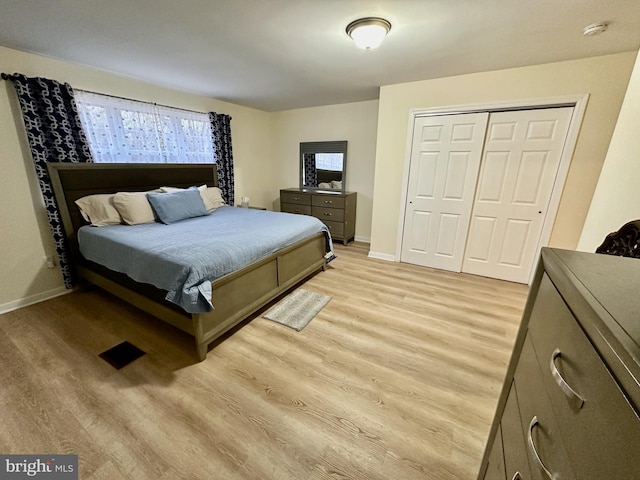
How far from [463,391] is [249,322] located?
1709 mm

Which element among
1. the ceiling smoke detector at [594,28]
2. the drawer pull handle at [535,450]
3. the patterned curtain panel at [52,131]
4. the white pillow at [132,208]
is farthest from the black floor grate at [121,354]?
the ceiling smoke detector at [594,28]

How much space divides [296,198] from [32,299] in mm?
3498

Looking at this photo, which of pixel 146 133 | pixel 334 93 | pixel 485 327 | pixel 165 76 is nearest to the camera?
pixel 485 327

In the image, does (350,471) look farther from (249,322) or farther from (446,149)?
(446,149)

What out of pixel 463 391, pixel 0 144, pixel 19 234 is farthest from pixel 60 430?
pixel 0 144

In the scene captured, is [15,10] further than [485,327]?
No

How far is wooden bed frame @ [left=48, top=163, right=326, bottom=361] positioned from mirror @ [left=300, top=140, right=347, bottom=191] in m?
1.82

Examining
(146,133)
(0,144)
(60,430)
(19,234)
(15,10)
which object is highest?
(15,10)

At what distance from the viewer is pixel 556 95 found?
99.7 inches

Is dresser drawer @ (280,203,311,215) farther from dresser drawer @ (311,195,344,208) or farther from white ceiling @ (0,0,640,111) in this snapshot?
white ceiling @ (0,0,640,111)

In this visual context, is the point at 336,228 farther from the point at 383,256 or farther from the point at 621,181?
the point at 621,181

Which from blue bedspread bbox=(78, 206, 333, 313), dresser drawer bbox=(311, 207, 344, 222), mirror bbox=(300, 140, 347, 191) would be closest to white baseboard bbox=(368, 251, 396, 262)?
dresser drawer bbox=(311, 207, 344, 222)

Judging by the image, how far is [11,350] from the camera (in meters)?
1.91

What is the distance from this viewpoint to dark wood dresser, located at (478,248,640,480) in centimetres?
37
